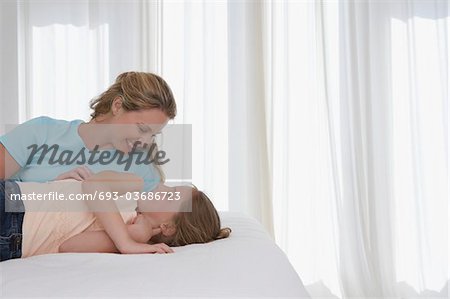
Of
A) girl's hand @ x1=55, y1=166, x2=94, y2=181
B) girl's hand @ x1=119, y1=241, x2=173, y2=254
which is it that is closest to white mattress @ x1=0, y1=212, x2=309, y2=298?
girl's hand @ x1=119, y1=241, x2=173, y2=254

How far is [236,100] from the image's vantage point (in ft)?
10.6

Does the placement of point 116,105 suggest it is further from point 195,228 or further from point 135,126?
point 195,228

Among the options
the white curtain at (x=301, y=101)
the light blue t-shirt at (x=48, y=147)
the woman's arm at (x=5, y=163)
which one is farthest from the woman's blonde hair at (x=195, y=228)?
the white curtain at (x=301, y=101)

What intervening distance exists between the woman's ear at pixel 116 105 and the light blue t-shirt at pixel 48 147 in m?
0.15

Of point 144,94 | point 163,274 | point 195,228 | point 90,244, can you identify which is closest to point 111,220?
point 90,244

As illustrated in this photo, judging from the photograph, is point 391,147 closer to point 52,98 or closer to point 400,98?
point 400,98

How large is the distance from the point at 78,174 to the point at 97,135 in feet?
0.98

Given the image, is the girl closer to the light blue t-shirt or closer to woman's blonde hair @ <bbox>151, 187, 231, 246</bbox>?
woman's blonde hair @ <bbox>151, 187, 231, 246</bbox>

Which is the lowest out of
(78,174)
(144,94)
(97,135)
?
(78,174)

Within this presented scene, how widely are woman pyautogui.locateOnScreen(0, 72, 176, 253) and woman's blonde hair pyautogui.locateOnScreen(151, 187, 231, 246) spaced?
31 centimetres

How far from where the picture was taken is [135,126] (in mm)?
1950

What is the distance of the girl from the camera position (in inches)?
60.0

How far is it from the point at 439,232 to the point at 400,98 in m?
0.72

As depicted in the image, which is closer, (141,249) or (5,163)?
(141,249)
